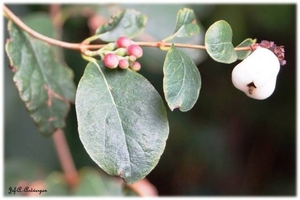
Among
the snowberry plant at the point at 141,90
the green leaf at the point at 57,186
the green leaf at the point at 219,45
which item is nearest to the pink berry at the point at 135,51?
the snowberry plant at the point at 141,90

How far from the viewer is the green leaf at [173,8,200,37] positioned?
2.44ft

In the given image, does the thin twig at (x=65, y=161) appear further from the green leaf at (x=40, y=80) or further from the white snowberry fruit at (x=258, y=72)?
the white snowberry fruit at (x=258, y=72)

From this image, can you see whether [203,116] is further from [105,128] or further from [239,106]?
[105,128]

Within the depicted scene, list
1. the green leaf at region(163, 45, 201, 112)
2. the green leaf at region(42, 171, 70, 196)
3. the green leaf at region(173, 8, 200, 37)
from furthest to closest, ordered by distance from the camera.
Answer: the green leaf at region(42, 171, 70, 196)
the green leaf at region(173, 8, 200, 37)
the green leaf at region(163, 45, 201, 112)

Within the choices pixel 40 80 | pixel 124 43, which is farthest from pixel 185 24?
pixel 40 80

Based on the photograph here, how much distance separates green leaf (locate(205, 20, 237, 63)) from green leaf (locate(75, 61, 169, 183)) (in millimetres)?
95

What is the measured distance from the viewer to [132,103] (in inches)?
26.3

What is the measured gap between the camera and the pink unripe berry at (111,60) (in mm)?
683

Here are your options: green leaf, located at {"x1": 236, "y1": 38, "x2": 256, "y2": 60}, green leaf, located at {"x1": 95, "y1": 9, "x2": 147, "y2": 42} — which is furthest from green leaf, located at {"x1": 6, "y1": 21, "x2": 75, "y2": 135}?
green leaf, located at {"x1": 236, "y1": 38, "x2": 256, "y2": 60}

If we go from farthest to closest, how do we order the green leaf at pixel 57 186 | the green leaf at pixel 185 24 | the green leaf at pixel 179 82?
the green leaf at pixel 57 186, the green leaf at pixel 185 24, the green leaf at pixel 179 82

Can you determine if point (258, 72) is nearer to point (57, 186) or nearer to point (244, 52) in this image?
point (244, 52)

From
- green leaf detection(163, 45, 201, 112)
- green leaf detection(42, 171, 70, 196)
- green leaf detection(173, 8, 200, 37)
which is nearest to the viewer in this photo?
green leaf detection(163, 45, 201, 112)

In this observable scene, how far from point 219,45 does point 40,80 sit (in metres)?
0.36

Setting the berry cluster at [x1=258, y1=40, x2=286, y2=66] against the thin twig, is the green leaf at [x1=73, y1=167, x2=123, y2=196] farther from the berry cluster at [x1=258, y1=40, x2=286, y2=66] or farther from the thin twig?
the berry cluster at [x1=258, y1=40, x2=286, y2=66]
